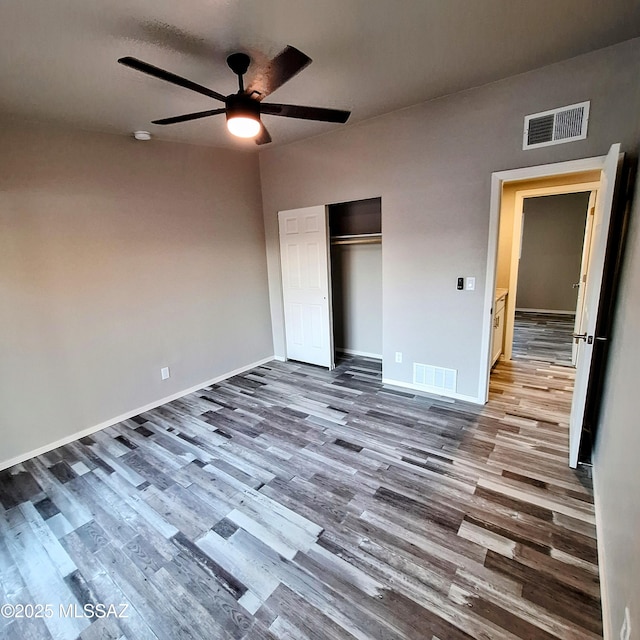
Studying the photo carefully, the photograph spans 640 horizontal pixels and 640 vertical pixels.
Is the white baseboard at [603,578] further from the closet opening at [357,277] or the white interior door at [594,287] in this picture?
the closet opening at [357,277]

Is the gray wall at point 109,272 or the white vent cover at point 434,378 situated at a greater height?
the gray wall at point 109,272

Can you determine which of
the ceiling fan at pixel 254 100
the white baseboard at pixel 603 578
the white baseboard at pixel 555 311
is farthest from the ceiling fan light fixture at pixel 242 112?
the white baseboard at pixel 555 311

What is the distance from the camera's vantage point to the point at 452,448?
263 cm

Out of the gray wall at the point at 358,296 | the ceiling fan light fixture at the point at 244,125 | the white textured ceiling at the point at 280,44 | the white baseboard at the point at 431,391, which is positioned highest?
the white textured ceiling at the point at 280,44

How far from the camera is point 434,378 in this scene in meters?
3.51

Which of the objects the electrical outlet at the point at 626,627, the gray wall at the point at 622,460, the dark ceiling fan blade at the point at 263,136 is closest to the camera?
the electrical outlet at the point at 626,627

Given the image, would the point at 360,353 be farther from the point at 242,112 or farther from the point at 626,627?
the point at 626,627

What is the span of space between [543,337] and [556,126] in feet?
13.2

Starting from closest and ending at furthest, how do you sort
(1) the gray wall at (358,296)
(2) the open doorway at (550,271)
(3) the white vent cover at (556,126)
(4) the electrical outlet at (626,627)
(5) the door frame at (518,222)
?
(4) the electrical outlet at (626,627)
(3) the white vent cover at (556,126)
(5) the door frame at (518,222)
(1) the gray wall at (358,296)
(2) the open doorway at (550,271)

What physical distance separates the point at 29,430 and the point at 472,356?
402 centimetres

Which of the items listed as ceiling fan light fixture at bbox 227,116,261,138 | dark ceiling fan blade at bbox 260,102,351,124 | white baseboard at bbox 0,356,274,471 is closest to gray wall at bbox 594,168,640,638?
dark ceiling fan blade at bbox 260,102,351,124

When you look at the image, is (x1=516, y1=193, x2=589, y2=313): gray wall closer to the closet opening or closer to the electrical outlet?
the closet opening

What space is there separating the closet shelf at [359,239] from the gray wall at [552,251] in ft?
16.8

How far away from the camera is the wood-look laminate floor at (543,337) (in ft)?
15.3
